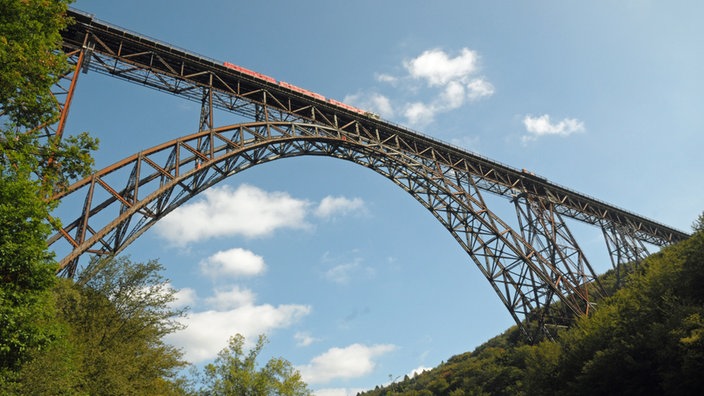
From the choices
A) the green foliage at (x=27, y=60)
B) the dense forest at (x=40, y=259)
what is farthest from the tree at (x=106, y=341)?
the green foliage at (x=27, y=60)

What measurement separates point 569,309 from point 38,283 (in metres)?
31.4

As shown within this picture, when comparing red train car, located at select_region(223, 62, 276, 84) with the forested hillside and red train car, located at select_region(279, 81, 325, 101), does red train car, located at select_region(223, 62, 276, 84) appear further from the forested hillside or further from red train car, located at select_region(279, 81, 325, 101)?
the forested hillside

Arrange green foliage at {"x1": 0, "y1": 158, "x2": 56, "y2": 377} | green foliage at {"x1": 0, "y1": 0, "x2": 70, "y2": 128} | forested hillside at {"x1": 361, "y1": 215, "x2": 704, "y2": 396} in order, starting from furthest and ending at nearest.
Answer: forested hillside at {"x1": 361, "y1": 215, "x2": 704, "y2": 396} → green foliage at {"x1": 0, "y1": 0, "x2": 70, "y2": 128} → green foliage at {"x1": 0, "y1": 158, "x2": 56, "y2": 377}

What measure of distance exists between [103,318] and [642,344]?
79.0 feet

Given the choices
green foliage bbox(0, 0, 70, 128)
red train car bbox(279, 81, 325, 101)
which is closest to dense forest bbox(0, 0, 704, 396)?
green foliage bbox(0, 0, 70, 128)

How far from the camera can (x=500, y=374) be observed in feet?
196

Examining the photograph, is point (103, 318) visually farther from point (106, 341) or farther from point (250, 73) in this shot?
point (250, 73)

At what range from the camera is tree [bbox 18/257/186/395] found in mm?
14062

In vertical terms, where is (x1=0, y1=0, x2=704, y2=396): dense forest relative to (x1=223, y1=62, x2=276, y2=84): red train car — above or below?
below

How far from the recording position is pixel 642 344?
21.3 m

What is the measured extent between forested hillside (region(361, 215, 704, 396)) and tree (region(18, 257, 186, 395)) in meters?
20.4

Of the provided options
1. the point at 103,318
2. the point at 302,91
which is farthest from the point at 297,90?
the point at 103,318

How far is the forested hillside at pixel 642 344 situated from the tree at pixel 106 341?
802 inches

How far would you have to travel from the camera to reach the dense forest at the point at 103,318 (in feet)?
36.1
